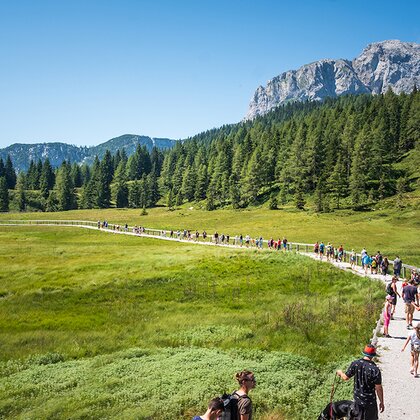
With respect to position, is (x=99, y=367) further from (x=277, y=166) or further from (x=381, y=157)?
(x=277, y=166)

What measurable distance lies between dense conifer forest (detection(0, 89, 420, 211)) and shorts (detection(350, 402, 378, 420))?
7598 cm

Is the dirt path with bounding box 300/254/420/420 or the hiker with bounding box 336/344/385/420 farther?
the dirt path with bounding box 300/254/420/420

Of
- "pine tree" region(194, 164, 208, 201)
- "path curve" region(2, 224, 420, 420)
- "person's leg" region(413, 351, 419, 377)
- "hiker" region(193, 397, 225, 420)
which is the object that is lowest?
"path curve" region(2, 224, 420, 420)

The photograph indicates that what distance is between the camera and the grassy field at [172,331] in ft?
39.0

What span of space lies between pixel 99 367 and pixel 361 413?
10442mm

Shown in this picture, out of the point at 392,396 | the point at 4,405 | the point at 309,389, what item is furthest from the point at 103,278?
the point at 392,396

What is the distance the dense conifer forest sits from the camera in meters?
89.7

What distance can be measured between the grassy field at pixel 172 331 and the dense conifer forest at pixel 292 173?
5478cm

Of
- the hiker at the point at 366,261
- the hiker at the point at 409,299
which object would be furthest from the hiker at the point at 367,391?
the hiker at the point at 366,261

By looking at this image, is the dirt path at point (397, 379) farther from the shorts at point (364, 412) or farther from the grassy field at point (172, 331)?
the shorts at point (364, 412)

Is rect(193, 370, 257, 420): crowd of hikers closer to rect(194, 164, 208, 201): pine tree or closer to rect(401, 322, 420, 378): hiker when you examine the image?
rect(401, 322, 420, 378): hiker

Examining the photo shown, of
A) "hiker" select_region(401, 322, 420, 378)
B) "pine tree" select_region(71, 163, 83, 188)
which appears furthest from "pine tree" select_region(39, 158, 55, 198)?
"hiker" select_region(401, 322, 420, 378)

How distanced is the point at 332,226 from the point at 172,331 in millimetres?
53211

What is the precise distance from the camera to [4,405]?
470 inches
